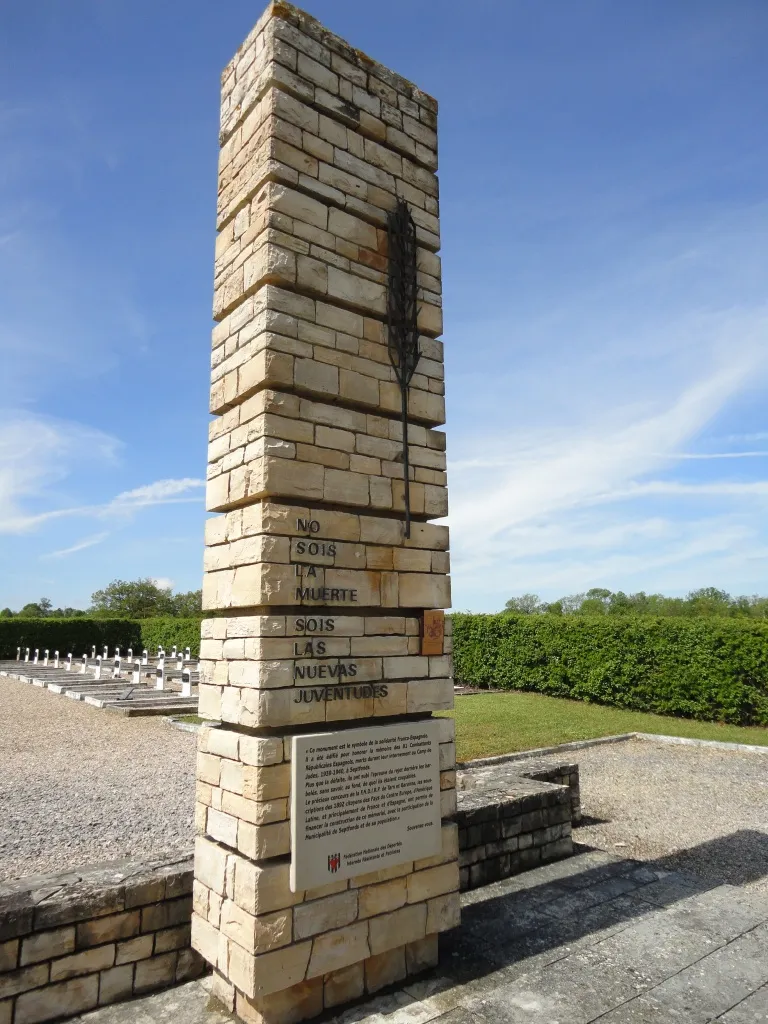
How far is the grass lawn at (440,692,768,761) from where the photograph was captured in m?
11.5

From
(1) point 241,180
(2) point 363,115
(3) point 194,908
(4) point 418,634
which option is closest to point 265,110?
(1) point 241,180

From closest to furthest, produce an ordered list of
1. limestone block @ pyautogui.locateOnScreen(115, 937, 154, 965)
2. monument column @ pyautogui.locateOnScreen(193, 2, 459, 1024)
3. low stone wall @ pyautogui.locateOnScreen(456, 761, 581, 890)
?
monument column @ pyautogui.locateOnScreen(193, 2, 459, 1024) < limestone block @ pyautogui.locateOnScreen(115, 937, 154, 965) < low stone wall @ pyautogui.locateOnScreen(456, 761, 581, 890)

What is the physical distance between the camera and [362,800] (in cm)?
334

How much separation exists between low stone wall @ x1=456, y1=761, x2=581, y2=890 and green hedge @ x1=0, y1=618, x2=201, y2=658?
101ft

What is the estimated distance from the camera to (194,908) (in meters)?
3.39

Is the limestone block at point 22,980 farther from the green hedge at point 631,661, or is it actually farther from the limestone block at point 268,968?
the green hedge at point 631,661

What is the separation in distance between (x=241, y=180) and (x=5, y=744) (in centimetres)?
1123

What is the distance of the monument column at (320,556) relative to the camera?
10.2ft

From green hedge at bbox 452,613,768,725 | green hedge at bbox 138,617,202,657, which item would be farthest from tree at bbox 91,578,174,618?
green hedge at bbox 452,613,768,725

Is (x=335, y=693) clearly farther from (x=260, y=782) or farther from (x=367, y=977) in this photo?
(x=367, y=977)

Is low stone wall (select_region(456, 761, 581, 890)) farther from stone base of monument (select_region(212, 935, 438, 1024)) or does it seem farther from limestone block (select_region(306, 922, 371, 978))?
limestone block (select_region(306, 922, 371, 978))

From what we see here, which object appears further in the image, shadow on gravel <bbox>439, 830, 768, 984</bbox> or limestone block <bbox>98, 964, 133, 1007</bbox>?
shadow on gravel <bbox>439, 830, 768, 984</bbox>

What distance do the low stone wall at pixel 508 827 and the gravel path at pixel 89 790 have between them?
1.99 meters

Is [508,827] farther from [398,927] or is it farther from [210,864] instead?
[210,864]
